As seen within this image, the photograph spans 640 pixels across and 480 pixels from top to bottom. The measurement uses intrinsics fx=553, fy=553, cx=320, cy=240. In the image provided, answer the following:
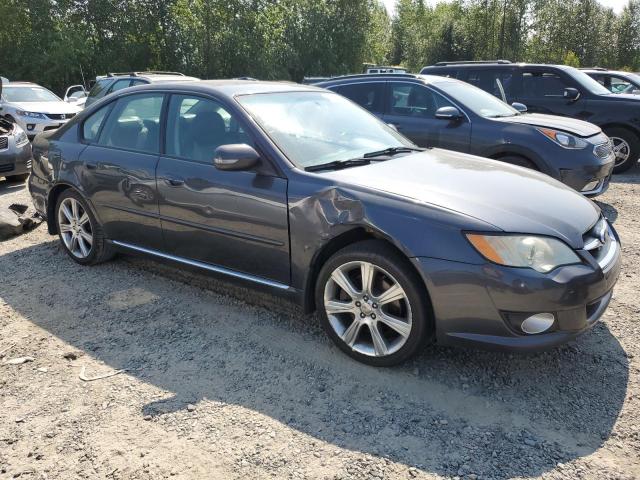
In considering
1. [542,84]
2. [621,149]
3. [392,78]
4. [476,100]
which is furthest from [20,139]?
[621,149]

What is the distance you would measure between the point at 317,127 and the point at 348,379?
1.77 m

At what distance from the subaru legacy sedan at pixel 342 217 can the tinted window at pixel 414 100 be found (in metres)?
2.96

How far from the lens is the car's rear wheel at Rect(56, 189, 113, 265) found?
4.74 metres

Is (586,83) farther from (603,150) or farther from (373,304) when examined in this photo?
(373,304)

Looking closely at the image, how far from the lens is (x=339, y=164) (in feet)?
11.7

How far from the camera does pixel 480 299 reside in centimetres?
281

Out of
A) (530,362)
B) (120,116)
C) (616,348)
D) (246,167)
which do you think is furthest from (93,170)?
(616,348)

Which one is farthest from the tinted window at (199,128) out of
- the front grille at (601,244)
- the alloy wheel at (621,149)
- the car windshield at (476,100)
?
the alloy wheel at (621,149)

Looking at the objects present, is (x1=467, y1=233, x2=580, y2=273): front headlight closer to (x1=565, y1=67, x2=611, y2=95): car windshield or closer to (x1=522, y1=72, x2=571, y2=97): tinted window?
(x1=522, y1=72, x2=571, y2=97): tinted window

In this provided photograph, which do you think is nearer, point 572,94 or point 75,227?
point 75,227

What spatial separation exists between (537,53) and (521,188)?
45.6 meters

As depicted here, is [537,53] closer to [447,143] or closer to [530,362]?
[447,143]

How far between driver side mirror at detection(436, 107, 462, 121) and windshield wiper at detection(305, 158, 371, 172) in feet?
11.2

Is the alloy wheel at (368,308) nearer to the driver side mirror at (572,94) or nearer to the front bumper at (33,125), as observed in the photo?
the driver side mirror at (572,94)
